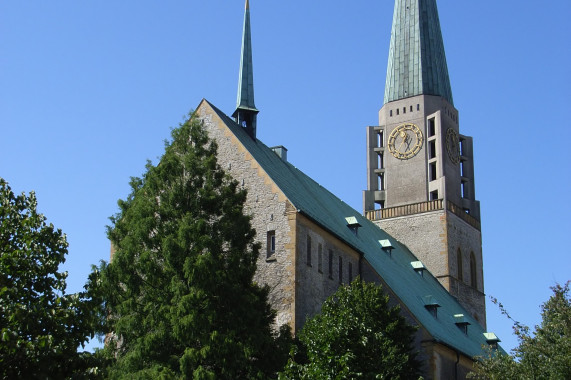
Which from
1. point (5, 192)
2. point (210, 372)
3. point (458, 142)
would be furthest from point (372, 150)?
point (5, 192)

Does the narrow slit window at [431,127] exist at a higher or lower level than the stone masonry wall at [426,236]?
higher

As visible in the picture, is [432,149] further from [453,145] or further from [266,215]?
[266,215]

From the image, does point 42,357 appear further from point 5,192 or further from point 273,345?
point 273,345

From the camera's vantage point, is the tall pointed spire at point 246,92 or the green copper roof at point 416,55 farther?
the green copper roof at point 416,55

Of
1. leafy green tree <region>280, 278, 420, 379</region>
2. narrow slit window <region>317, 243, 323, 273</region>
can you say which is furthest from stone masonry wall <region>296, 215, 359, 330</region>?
leafy green tree <region>280, 278, 420, 379</region>

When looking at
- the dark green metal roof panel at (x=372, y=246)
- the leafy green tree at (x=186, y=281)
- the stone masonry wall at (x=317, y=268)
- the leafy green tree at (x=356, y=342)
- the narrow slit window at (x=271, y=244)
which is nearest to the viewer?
the leafy green tree at (x=186, y=281)

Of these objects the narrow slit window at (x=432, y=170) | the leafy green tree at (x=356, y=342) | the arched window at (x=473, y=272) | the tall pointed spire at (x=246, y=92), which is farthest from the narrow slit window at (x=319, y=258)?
the arched window at (x=473, y=272)

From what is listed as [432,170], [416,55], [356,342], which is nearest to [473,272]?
[432,170]

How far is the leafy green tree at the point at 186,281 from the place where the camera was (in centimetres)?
2791

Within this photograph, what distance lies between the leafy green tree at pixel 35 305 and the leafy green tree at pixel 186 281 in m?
6.05

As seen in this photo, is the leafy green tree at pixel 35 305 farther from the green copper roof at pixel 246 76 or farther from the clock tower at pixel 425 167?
the clock tower at pixel 425 167

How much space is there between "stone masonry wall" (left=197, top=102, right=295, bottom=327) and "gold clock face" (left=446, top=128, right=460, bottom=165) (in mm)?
24665

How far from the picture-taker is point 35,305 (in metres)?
20.2

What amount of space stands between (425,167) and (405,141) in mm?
2349
